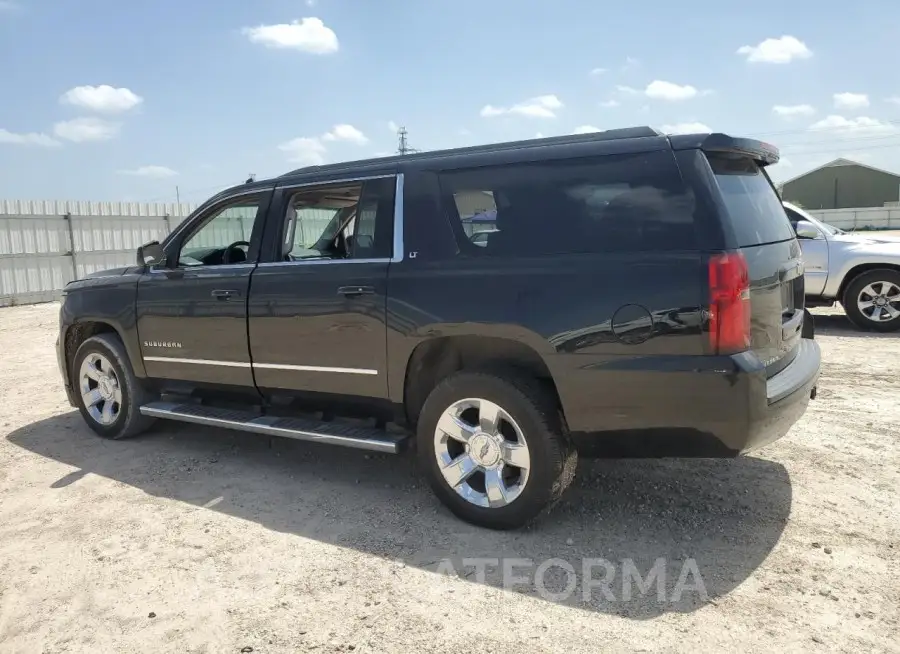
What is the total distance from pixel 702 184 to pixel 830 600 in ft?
6.14

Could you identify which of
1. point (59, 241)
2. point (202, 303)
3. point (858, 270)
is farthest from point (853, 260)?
point (59, 241)

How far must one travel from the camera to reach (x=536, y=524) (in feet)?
12.1

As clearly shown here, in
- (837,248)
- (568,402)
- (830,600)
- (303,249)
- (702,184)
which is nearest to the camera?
(830,600)

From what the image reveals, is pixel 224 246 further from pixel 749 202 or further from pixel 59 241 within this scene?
pixel 59 241

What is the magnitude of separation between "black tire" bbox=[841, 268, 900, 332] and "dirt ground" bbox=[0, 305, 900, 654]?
14.6 feet

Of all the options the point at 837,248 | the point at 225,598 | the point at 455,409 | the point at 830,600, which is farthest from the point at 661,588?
the point at 837,248

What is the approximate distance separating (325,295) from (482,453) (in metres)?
1.35

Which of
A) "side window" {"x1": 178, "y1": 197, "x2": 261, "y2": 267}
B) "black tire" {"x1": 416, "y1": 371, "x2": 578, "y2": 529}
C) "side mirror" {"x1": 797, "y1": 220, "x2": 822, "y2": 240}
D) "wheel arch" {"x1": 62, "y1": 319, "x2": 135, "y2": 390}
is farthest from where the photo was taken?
"side mirror" {"x1": 797, "y1": 220, "x2": 822, "y2": 240}

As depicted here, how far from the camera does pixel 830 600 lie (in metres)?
2.91

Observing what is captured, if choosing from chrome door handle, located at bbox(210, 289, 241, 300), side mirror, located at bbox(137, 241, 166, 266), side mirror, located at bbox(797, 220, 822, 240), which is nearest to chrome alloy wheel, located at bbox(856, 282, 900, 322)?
side mirror, located at bbox(797, 220, 822, 240)

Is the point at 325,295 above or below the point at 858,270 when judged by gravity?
above

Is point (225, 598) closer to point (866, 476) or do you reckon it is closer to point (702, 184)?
point (702, 184)

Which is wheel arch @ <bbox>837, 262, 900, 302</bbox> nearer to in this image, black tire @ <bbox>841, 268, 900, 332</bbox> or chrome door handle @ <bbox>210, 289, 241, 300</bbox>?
black tire @ <bbox>841, 268, 900, 332</bbox>

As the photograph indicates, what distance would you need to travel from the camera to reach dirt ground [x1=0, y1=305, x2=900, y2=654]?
2.80 meters
